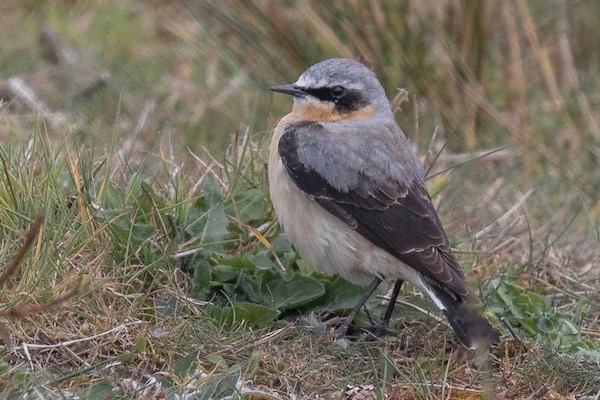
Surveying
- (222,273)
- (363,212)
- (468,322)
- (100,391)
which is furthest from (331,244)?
(100,391)

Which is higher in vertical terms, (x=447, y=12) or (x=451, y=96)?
(x=447, y=12)

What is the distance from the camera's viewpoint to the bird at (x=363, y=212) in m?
5.54

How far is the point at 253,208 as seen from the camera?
618cm

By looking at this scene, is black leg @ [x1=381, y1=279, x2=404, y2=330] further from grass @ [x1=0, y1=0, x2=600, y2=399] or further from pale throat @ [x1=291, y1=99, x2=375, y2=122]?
pale throat @ [x1=291, y1=99, x2=375, y2=122]

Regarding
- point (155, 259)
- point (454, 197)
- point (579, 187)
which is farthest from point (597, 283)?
point (155, 259)

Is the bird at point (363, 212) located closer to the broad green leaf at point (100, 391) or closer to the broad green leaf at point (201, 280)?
the broad green leaf at point (201, 280)

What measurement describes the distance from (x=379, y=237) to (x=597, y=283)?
5.87 feet

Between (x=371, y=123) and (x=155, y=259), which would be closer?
(x=155, y=259)

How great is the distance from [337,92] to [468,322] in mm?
1825

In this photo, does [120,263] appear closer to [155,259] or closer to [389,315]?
[155,259]

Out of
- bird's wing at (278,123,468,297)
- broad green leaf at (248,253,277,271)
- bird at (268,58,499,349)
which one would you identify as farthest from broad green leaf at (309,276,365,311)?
bird's wing at (278,123,468,297)

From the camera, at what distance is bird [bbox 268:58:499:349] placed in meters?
5.54

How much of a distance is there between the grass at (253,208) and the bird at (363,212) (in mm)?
219

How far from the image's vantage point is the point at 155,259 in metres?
5.48
